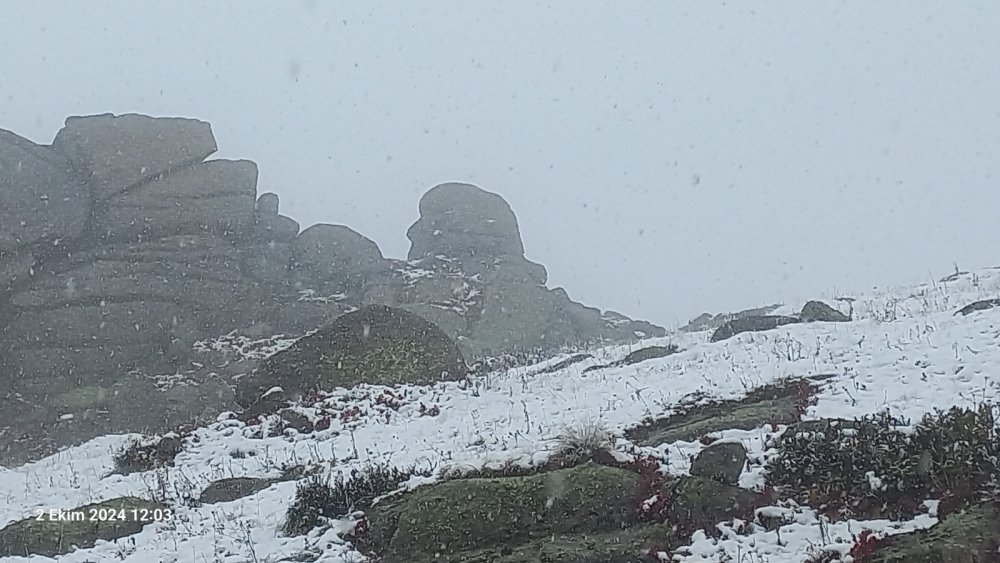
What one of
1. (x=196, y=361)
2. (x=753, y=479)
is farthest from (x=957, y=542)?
(x=196, y=361)

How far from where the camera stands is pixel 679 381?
13.8 meters

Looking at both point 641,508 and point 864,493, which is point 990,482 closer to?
point 864,493

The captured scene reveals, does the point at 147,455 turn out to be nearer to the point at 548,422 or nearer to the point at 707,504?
the point at 548,422

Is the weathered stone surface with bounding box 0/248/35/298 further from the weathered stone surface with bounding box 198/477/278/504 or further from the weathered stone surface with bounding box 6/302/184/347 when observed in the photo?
the weathered stone surface with bounding box 198/477/278/504

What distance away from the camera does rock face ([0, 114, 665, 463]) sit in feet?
103

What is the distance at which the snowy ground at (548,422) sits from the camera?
814cm

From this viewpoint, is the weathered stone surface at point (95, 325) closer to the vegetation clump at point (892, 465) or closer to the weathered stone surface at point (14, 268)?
the weathered stone surface at point (14, 268)

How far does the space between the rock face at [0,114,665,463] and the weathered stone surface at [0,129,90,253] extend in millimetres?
69

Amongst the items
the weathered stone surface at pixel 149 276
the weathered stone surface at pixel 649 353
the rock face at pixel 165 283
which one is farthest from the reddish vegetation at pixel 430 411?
the weathered stone surface at pixel 149 276

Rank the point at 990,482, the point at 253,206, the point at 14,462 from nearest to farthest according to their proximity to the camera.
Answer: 1. the point at 990,482
2. the point at 14,462
3. the point at 253,206

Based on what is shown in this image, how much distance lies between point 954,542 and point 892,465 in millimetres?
1761

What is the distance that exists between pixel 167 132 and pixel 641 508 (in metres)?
42.2

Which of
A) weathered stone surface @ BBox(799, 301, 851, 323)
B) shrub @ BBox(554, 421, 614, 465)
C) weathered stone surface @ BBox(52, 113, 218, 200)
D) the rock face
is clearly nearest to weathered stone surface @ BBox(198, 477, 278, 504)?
shrub @ BBox(554, 421, 614, 465)

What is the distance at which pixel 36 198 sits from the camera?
125 ft
